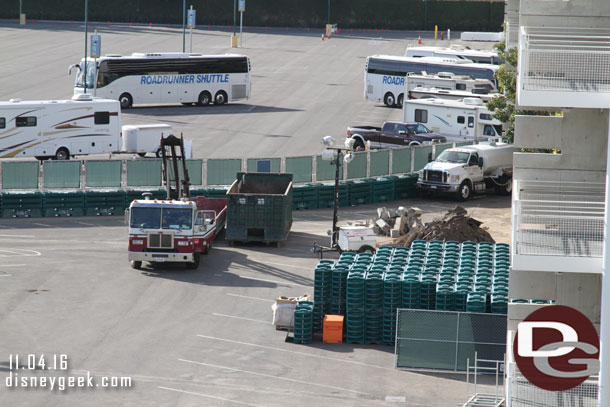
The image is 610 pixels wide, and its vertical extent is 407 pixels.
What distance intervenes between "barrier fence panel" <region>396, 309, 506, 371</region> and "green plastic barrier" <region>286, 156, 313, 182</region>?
19828mm

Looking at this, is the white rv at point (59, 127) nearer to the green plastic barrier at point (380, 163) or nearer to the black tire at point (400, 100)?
the green plastic barrier at point (380, 163)

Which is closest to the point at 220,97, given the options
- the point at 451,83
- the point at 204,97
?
the point at 204,97

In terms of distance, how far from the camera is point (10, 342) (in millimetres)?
26625

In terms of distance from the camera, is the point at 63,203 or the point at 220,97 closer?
the point at 63,203

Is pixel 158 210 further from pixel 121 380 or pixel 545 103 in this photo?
pixel 545 103

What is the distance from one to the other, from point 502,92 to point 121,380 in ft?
91.6

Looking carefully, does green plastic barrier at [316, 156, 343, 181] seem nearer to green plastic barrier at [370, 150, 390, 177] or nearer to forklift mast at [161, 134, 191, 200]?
green plastic barrier at [370, 150, 390, 177]

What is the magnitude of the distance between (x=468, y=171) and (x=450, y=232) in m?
11.3

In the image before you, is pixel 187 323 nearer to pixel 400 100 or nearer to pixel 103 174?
pixel 103 174

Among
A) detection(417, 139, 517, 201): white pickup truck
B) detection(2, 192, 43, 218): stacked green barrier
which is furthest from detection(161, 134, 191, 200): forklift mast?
detection(417, 139, 517, 201): white pickup truck

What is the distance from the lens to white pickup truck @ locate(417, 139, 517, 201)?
153 ft

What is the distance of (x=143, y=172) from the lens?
44.0 metres

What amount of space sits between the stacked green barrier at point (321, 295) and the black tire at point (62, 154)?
89.4 feet

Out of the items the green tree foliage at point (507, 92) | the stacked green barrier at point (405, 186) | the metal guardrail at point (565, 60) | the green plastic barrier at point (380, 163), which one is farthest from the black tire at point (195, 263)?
the metal guardrail at point (565, 60)
